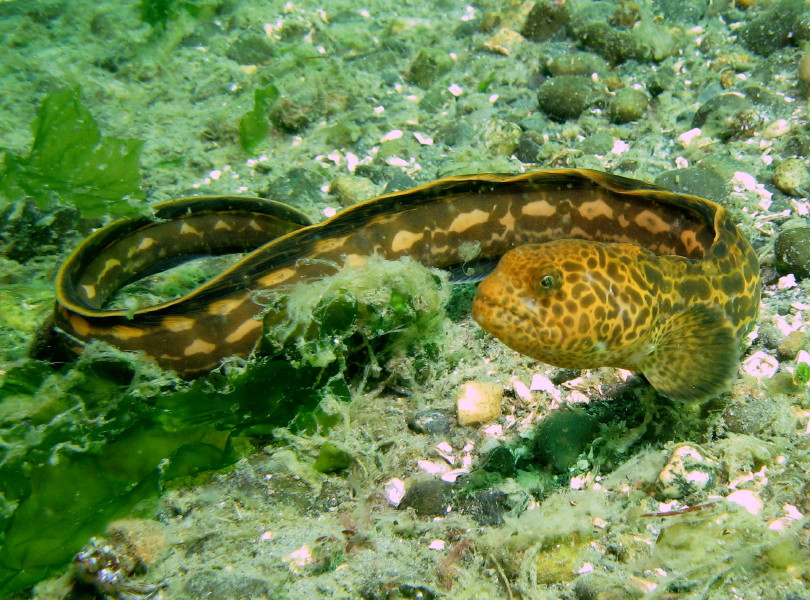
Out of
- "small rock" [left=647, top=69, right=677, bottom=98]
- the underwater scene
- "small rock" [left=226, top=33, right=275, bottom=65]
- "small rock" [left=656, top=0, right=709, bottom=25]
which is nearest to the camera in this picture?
the underwater scene

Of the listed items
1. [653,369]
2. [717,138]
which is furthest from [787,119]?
[653,369]

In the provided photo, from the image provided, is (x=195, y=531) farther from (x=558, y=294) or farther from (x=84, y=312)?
(x=558, y=294)

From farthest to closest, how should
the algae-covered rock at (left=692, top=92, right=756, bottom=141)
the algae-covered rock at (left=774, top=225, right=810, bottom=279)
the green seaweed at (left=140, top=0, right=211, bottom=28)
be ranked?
the green seaweed at (left=140, top=0, right=211, bottom=28)
the algae-covered rock at (left=692, top=92, right=756, bottom=141)
the algae-covered rock at (left=774, top=225, right=810, bottom=279)

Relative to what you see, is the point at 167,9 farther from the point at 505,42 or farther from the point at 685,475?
the point at 685,475

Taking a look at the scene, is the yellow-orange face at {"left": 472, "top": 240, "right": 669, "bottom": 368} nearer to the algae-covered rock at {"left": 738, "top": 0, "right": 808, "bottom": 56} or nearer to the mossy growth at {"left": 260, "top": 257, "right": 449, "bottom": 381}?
the mossy growth at {"left": 260, "top": 257, "right": 449, "bottom": 381}

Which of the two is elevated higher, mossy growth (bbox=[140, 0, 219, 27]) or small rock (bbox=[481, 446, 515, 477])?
mossy growth (bbox=[140, 0, 219, 27])

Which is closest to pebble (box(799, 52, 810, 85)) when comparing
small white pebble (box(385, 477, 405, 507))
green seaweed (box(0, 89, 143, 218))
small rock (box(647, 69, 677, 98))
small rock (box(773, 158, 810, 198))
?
small rock (box(647, 69, 677, 98))
